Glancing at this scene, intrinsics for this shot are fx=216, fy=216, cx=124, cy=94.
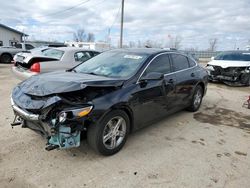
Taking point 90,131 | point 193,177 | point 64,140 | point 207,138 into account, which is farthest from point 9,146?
point 207,138

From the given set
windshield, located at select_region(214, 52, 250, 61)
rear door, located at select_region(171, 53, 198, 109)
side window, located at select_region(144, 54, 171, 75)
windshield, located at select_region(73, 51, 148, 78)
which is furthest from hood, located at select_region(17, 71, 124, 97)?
windshield, located at select_region(214, 52, 250, 61)

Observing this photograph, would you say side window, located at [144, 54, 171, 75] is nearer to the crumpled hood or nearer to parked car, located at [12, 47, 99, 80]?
parked car, located at [12, 47, 99, 80]

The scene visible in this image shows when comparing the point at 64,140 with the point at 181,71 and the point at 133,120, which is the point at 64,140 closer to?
the point at 133,120

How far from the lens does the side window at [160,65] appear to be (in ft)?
12.7

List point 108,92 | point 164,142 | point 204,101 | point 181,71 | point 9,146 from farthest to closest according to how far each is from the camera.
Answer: point 204,101, point 181,71, point 164,142, point 9,146, point 108,92

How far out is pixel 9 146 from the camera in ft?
11.2

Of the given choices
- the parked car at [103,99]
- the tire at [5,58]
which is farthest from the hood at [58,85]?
the tire at [5,58]

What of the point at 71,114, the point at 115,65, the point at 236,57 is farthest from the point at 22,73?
the point at 236,57

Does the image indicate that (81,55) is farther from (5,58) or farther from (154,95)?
(5,58)

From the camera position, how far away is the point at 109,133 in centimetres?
323

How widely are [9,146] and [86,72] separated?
1744 millimetres

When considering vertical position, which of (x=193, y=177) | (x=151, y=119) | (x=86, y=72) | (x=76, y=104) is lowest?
(x=193, y=177)

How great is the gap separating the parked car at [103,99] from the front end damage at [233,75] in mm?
6542

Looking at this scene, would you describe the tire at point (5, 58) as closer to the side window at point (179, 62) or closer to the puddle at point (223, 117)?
the side window at point (179, 62)
